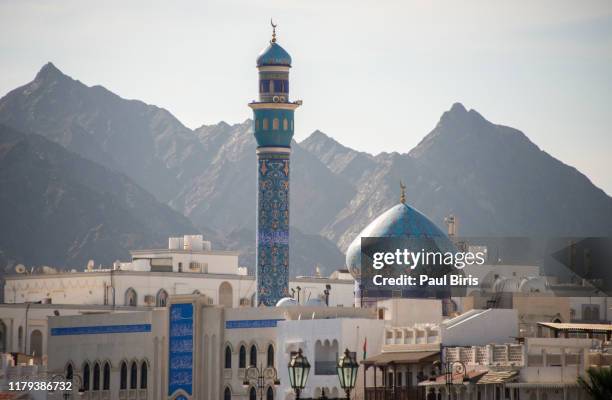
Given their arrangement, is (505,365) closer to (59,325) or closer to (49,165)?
(59,325)

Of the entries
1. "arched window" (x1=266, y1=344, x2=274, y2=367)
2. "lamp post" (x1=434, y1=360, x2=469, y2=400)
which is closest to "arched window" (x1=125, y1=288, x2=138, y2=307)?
"arched window" (x1=266, y1=344, x2=274, y2=367)

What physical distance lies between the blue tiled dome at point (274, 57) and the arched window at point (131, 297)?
15.5m

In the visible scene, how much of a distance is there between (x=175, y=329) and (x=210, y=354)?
2.15 meters

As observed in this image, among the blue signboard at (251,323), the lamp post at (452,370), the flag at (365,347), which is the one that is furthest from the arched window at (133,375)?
the lamp post at (452,370)

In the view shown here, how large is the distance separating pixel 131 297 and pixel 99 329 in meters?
→ 15.7

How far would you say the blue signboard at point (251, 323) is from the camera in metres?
82.7

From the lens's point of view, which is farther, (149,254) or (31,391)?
(149,254)

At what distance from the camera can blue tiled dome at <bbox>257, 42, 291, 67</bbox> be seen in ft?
314

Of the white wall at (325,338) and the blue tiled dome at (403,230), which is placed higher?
the blue tiled dome at (403,230)

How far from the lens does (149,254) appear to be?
366 ft

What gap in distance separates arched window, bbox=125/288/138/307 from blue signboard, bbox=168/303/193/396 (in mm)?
18747

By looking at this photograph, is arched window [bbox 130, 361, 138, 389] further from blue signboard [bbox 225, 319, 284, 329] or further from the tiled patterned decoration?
the tiled patterned decoration

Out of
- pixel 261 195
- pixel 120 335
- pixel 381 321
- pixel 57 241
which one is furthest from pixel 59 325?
pixel 57 241

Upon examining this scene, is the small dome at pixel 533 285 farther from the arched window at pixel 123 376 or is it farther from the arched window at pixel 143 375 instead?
the arched window at pixel 123 376
